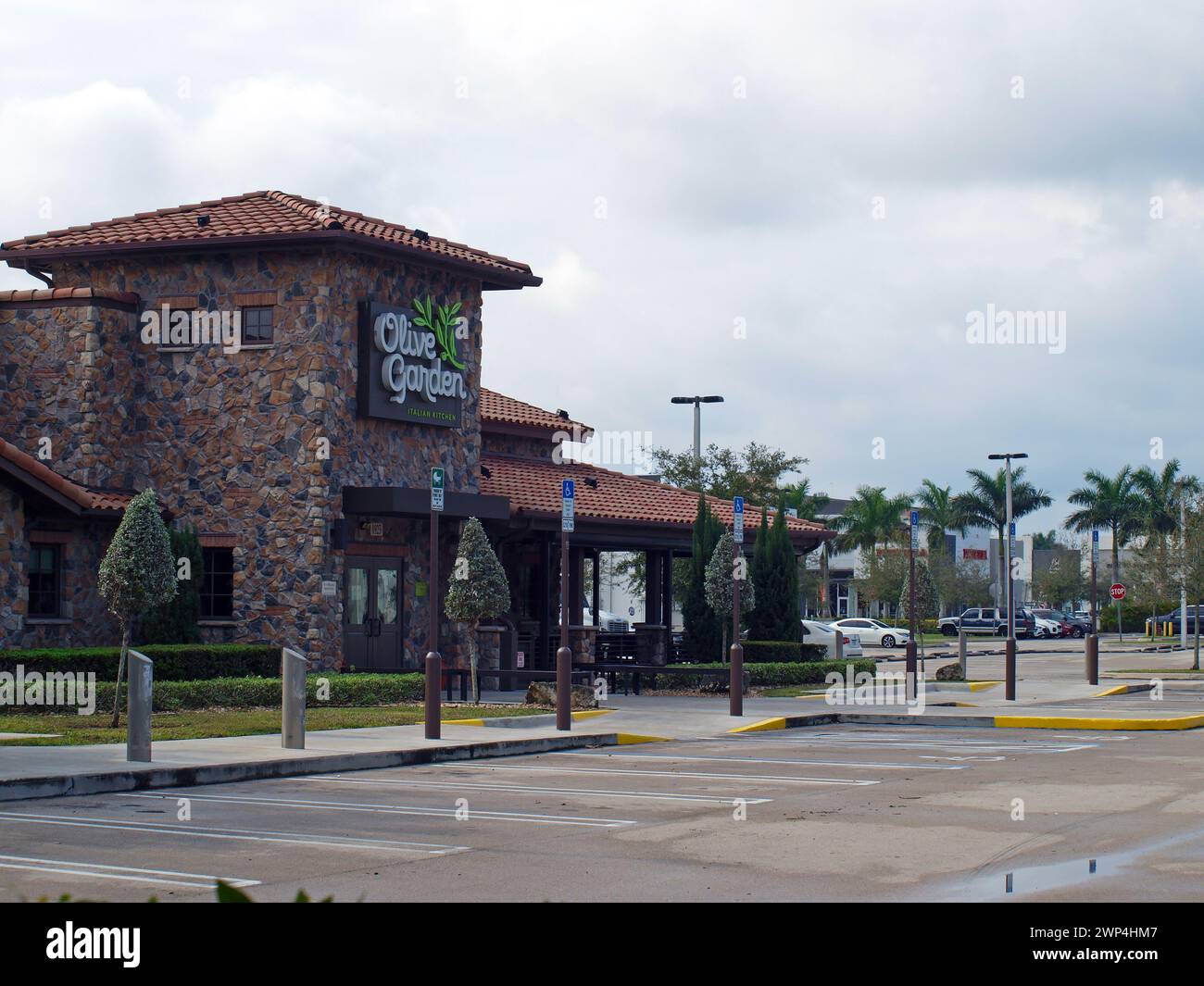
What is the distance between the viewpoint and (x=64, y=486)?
2512cm

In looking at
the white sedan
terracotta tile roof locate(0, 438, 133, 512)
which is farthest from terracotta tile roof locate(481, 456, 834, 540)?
the white sedan

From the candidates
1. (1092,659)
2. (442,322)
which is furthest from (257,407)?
(1092,659)

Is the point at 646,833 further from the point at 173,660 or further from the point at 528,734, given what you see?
the point at 173,660

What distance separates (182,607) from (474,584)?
17.0 ft

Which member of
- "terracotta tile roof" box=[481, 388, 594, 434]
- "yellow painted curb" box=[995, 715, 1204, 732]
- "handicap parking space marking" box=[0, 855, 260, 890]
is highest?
"terracotta tile roof" box=[481, 388, 594, 434]

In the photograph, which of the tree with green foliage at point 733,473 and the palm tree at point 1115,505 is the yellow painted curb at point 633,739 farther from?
the palm tree at point 1115,505

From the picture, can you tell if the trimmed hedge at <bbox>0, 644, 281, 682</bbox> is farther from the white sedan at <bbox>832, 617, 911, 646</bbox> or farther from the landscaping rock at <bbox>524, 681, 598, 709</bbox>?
the white sedan at <bbox>832, 617, 911, 646</bbox>

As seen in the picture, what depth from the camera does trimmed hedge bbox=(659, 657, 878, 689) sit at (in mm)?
31594

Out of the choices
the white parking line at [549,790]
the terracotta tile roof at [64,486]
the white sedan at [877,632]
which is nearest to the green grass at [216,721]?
the white parking line at [549,790]

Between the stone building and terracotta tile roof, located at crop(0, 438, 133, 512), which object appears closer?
terracotta tile roof, located at crop(0, 438, 133, 512)

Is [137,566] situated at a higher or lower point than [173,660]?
higher

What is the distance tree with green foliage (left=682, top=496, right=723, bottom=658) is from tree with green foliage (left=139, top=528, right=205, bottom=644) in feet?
39.0

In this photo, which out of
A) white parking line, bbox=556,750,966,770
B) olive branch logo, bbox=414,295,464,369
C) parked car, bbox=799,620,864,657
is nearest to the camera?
white parking line, bbox=556,750,966,770

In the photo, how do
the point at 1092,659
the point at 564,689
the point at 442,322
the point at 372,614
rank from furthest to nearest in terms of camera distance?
1. the point at 1092,659
2. the point at 442,322
3. the point at 372,614
4. the point at 564,689
